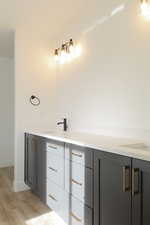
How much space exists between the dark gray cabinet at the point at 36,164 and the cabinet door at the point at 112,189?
1.15 meters

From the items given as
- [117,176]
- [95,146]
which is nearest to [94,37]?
[95,146]

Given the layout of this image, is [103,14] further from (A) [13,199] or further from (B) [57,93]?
(A) [13,199]

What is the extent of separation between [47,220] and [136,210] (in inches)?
53.1

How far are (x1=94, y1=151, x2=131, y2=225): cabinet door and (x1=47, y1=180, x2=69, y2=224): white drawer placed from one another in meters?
0.53

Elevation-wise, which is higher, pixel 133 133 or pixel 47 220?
pixel 133 133

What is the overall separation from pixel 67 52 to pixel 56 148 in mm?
1599

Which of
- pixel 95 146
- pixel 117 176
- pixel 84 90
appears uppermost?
pixel 84 90

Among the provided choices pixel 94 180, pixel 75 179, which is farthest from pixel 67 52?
pixel 94 180

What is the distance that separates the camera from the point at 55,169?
7.87 ft

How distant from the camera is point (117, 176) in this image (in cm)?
146

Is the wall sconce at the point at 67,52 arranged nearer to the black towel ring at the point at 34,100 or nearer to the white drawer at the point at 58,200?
the black towel ring at the point at 34,100

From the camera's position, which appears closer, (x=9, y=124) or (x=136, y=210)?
(x=136, y=210)

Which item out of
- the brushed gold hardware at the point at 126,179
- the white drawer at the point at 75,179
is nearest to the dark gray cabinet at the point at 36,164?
the white drawer at the point at 75,179

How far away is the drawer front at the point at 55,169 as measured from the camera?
7.41 feet
